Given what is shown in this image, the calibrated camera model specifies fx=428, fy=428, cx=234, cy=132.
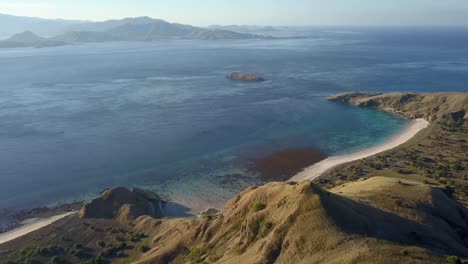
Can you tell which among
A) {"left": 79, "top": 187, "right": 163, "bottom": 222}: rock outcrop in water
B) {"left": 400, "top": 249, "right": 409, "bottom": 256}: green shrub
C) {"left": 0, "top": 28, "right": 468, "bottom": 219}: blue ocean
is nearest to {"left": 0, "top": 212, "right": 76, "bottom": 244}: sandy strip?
{"left": 79, "top": 187, "right": 163, "bottom": 222}: rock outcrop in water

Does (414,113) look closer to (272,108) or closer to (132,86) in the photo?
(272,108)

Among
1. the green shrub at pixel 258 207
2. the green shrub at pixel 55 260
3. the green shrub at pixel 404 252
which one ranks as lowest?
the green shrub at pixel 55 260

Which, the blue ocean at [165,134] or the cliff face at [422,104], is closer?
the blue ocean at [165,134]

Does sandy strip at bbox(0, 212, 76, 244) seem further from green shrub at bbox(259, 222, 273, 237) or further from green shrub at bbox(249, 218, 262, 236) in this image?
green shrub at bbox(259, 222, 273, 237)

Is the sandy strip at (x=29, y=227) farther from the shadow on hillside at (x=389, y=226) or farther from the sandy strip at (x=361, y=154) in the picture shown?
the shadow on hillside at (x=389, y=226)

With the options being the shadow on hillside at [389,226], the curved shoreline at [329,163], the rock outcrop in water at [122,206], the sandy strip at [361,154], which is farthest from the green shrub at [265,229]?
the sandy strip at [361,154]

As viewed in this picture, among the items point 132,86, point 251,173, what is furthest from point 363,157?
point 132,86

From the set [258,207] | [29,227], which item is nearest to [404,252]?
[258,207]
